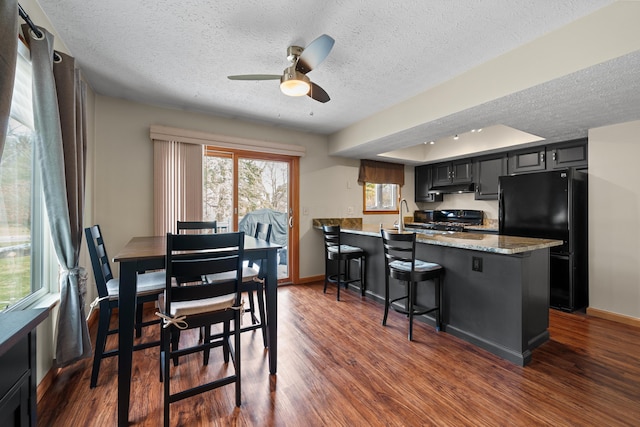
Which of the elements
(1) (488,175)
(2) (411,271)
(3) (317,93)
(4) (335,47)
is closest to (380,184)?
(1) (488,175)

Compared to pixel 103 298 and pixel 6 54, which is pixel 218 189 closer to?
pixel 103 298

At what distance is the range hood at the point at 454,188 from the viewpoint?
15.6 feet

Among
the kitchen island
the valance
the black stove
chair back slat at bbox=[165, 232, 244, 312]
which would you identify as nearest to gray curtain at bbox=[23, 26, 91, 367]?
chair back slat at bbox=[165, 232, 244, 312]

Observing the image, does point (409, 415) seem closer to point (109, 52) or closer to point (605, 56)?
point (605, 56)

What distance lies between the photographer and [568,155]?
3.56 meters

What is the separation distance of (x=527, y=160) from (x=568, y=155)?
48 centimetres

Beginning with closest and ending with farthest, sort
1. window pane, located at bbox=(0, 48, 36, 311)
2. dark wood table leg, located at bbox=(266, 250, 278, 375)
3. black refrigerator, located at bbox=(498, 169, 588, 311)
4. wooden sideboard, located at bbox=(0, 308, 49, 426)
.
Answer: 1. wooden sideboard, located at bbox=(0, 308, 49, 426)
2. window pane, located at bbox=(0, 48, 36, 311)
3. dark wood table leg, located at bbox=(266, 250, 278, 375)
4. black refrigerator, located at bbox=(498, 169, 588, 311)

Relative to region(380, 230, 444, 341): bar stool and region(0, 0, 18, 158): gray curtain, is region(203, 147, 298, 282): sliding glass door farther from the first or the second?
region(0, 0, 18, 158): gray curtain

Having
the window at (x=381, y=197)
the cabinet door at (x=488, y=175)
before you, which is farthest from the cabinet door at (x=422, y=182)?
the cabinet door at (x=488, y=175)

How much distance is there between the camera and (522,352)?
2076mm

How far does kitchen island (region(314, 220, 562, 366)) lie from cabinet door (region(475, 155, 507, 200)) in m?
2.19

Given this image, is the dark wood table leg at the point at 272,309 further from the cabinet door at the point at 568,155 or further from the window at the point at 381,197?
the cabinet door at the point at 568,155

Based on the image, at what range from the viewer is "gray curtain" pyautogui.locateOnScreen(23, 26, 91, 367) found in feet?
5.34

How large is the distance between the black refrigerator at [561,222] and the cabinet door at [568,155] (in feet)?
1.07
